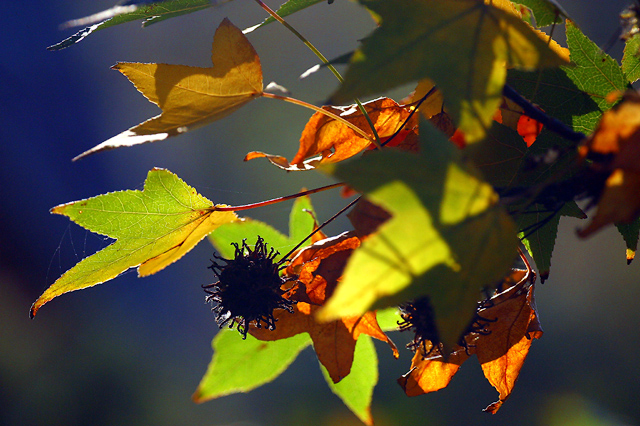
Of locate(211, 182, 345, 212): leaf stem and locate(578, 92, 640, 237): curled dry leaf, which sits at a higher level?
locate(578, 92, 640, 237): curled dry leaf

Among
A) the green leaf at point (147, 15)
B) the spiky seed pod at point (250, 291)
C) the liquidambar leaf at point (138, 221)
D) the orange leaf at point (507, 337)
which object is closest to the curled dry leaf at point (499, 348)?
the orange leaf at point (507, 337)

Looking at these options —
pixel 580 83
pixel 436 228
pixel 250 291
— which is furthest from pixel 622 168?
pixel 250 291

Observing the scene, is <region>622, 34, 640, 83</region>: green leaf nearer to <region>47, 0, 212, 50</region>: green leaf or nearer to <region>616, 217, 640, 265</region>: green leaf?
<region>616, 217, 640, 265</region>: green leaf

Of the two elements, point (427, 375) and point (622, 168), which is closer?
point (622, 168)

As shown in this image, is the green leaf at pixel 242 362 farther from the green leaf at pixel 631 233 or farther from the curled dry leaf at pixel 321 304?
the green leaf at pixel 631 233

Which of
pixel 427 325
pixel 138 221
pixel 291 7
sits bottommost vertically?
pixel 427 325

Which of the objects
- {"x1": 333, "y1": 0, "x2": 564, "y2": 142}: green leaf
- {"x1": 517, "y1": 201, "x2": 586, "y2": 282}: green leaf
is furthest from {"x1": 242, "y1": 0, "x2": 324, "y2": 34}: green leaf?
{"x1": 517, "y1": 201, "x2": 586, "y2": 282}: green leaf

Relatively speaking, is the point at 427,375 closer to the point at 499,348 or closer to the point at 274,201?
the point at 499,348
